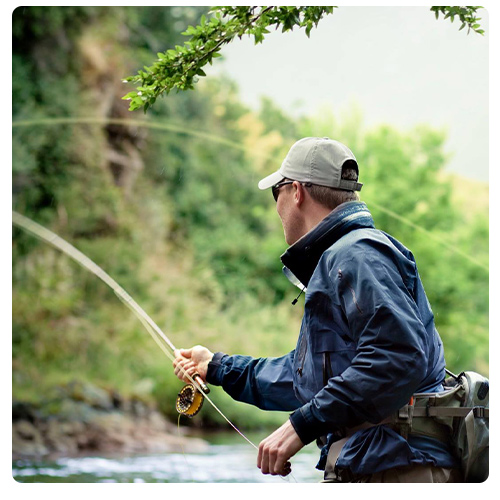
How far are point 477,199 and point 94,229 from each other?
298 inches

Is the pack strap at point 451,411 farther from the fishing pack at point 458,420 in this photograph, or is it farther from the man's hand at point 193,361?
the man's hand at point 193,361

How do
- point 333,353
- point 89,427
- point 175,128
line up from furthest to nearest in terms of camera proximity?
point 89,427
point 175,128
point 333,353

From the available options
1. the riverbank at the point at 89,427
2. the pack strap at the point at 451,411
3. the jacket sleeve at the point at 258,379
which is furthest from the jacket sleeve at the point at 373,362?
the riverbank at the point at 89,427

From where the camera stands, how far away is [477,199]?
563 inches

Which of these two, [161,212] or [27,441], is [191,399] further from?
[161,212]

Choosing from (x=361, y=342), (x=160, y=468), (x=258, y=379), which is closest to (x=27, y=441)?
(x=160, y=468)

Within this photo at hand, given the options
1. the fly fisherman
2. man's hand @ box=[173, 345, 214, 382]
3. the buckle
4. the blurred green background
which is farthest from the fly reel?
the blurred green background

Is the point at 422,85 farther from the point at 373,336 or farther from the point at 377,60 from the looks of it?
the point at 373,336

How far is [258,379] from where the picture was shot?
151 centimetres

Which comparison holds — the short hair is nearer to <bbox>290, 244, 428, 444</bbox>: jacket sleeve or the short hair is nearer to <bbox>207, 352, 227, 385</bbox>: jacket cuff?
<bbox>290, 244, 428, 444</bbox>: jacket sleeve

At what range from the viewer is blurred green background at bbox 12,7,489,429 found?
1027 cm

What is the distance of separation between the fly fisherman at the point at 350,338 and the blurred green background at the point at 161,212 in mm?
7765

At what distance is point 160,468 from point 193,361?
288 inches
